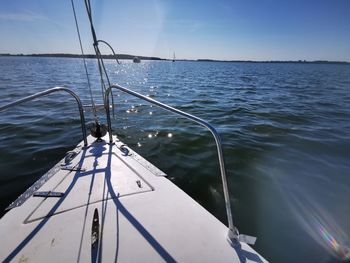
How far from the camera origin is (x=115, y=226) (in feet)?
5.55

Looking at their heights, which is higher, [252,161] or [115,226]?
[115,226]

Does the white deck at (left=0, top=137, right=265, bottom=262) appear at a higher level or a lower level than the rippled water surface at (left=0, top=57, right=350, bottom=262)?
higher

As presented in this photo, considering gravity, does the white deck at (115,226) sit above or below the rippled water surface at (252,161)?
above

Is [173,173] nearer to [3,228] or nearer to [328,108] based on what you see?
[3,228]

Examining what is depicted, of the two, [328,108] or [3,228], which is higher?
[3,228]

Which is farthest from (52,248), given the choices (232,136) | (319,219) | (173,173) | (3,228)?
(232,136)

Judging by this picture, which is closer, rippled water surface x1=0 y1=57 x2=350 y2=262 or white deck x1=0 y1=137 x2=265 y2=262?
white deck x1=0 y1=137 x2=265 y2=262

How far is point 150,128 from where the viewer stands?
247 inches

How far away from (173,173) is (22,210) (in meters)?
2.43

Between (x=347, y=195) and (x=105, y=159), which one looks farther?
(x=347, y=195)

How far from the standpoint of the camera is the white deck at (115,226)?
57.4 inches

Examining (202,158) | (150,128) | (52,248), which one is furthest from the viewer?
(150,128)

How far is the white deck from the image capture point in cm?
146

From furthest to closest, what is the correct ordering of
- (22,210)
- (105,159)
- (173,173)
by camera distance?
(173,173) → (105,159) → (22,210)
